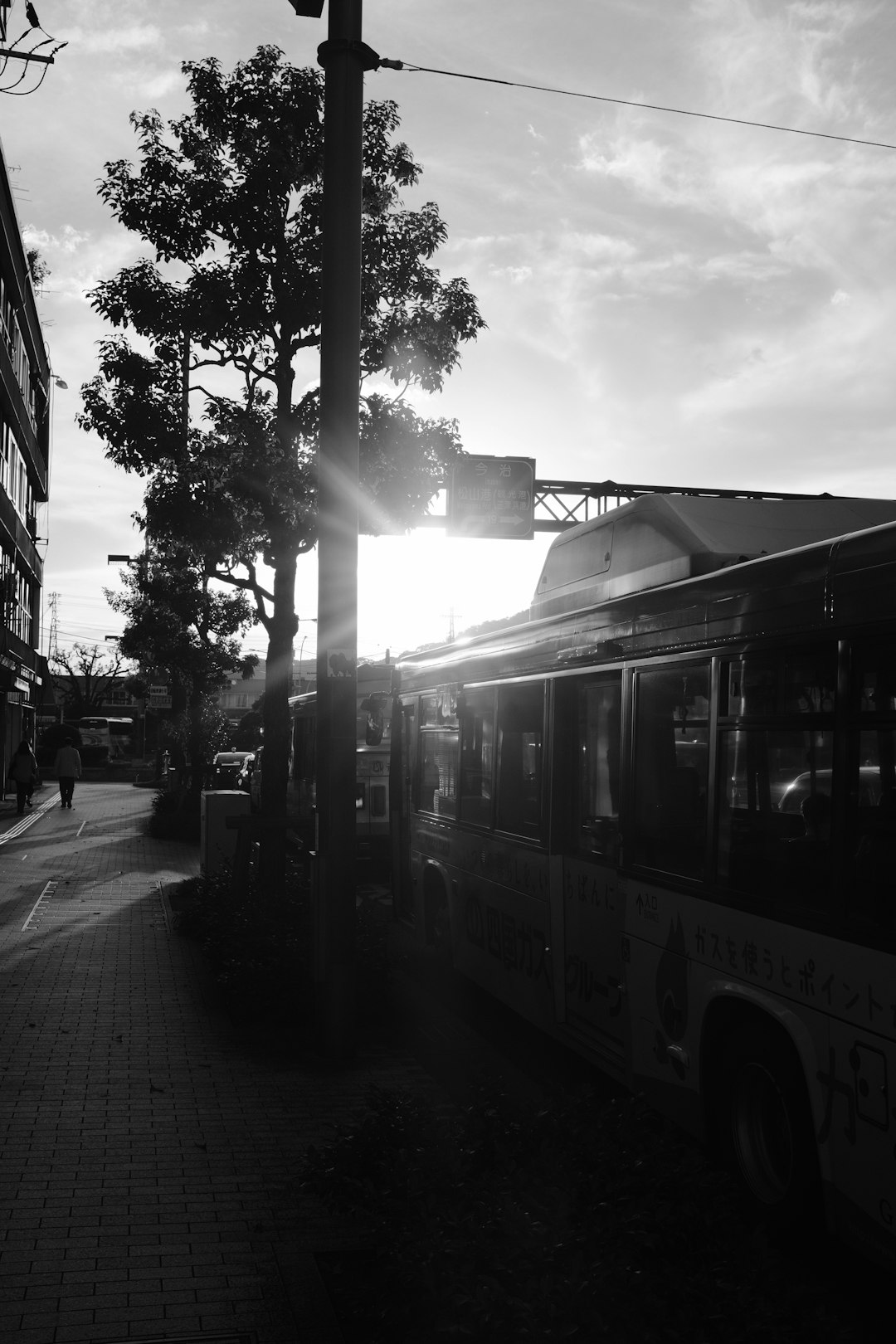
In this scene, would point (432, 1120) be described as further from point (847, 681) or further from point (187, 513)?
point (187, 513)

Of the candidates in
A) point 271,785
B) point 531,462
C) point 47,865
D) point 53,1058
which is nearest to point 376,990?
point 53,1058

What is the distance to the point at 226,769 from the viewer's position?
36.6 m

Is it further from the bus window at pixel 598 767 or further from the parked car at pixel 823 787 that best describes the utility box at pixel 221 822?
the parked car at pixel 823 787

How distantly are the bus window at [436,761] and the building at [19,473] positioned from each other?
19.7 m

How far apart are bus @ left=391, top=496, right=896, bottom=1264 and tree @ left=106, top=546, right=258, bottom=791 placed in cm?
1519

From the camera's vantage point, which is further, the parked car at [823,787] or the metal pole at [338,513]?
the metal pole at [338,513]

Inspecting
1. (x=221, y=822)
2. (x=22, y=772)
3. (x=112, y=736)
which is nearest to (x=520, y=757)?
(x=221, y=822)

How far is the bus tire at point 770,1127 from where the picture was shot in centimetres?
471

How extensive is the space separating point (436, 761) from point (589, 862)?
3.85 meters

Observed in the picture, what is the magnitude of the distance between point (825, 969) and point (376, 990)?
457cm

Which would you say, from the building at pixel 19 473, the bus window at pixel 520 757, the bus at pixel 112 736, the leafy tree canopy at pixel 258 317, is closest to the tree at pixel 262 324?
the leafy tree canopy at pixel 258 317

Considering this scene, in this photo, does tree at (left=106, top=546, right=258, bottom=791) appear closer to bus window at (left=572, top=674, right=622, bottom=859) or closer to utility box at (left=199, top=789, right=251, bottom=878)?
utility box at (left=199, top=789, right=251, bottom=878)

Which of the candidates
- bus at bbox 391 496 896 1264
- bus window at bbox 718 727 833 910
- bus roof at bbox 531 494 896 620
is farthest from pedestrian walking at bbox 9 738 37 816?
bus window at bbox 718 727 833 910

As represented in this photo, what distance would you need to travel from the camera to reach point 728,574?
5332 mm
